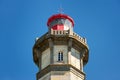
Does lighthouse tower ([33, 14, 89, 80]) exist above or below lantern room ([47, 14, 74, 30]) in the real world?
below

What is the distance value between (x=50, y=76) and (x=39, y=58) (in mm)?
3853

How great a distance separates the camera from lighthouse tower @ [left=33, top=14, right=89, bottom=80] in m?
49.3

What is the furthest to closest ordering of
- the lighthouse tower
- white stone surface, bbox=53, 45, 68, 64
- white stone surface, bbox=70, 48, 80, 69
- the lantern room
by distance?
the lantern room, white stone surface, bbox=70, 48, 80, 69, white stone surface, bbox=53, 45, 68, 64, the lighthouse tower

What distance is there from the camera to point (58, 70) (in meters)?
49.2

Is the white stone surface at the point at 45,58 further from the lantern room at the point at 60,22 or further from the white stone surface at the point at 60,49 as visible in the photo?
the lantern room at the point at 60,22

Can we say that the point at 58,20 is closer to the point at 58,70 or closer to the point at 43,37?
the point at 43,37

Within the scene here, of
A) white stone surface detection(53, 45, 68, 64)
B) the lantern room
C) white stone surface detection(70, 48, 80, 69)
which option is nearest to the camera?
white stone surface detection(53, 45, 68, 64)

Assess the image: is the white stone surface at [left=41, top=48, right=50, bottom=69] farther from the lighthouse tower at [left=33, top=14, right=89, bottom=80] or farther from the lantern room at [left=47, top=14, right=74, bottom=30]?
the lantern room at [left=47, top=14, right=74, bottom=30]

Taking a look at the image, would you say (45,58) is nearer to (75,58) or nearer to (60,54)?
(60,54)

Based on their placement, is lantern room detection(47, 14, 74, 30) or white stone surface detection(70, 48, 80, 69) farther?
lantern room detection(47, 14, 74, 30)

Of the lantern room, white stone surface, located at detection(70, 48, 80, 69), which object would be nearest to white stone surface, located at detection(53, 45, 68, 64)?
white stone surface, located at detection(70, 48, 80, 69)

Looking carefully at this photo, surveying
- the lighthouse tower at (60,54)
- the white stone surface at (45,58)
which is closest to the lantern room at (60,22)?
the lighthouse tower at (60,54)

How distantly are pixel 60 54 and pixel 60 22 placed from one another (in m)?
4.71

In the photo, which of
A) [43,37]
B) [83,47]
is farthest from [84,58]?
[43,37]
